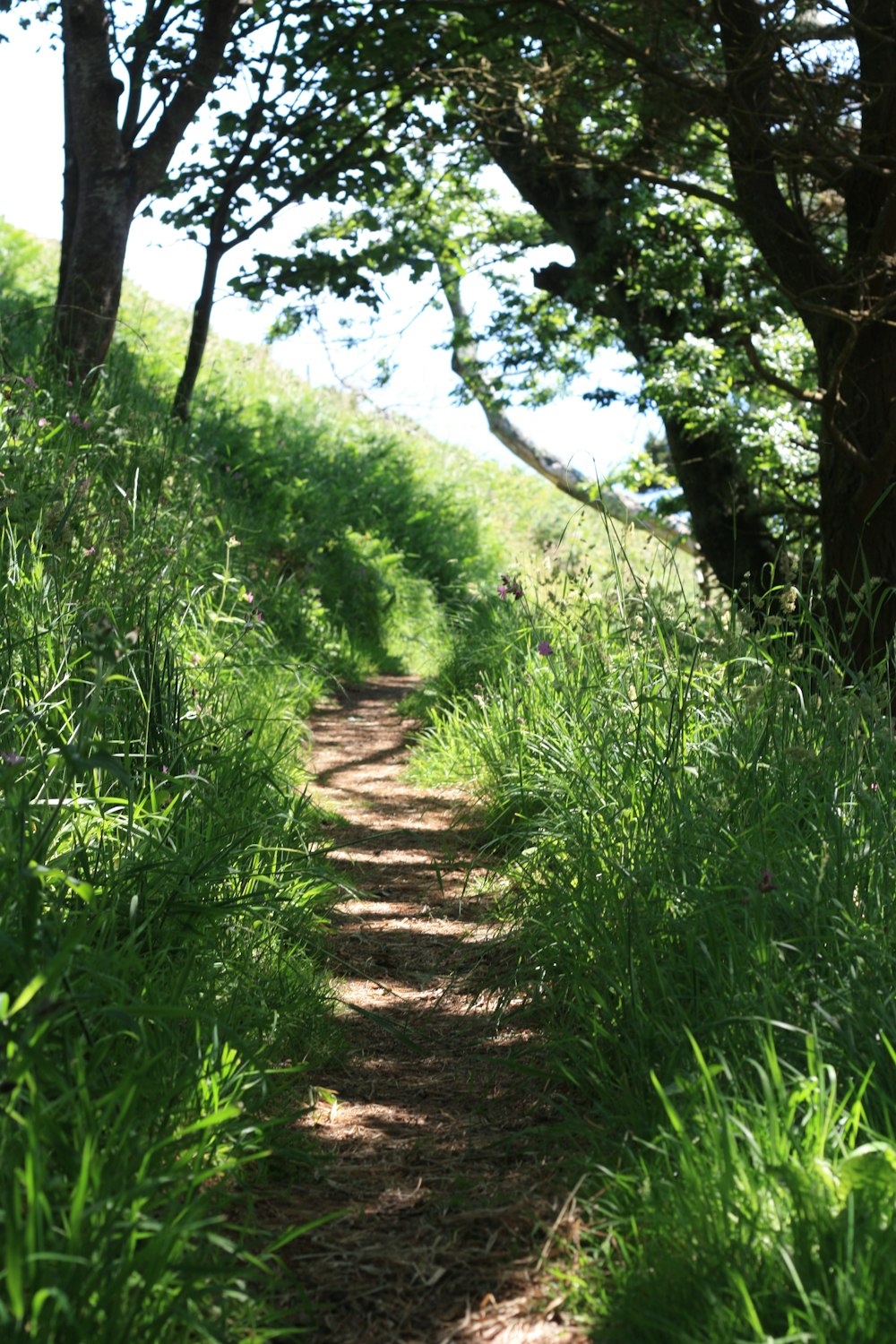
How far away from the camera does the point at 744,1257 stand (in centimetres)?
171

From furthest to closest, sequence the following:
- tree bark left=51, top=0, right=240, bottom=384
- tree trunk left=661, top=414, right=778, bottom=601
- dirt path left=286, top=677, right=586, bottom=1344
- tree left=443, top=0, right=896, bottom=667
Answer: tree trunk left=661, top=414, right=778, bottom=601, tree bark left=51, top=0, right=240, bottom=384, tree left=443, top=0, right=896, bottom=667, dirt path left=286, top=677, right=586, bottom=1344

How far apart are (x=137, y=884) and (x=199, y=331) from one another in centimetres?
722

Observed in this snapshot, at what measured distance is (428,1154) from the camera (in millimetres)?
2547

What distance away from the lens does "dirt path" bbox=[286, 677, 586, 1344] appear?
2.00 metres

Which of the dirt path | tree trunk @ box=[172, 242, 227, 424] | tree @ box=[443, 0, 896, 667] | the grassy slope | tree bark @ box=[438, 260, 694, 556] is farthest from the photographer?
tree bark @ box=[438, 260, 694, 556]

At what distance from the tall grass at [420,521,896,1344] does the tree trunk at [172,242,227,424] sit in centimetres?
536

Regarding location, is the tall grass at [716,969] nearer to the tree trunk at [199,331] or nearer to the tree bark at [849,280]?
the tree bark at [849,280]

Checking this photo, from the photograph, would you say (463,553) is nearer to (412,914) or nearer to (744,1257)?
(412,914)

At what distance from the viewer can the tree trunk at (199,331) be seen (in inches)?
354

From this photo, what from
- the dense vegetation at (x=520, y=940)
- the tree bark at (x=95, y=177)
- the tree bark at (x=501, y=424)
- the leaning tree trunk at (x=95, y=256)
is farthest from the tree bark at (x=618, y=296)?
the dense vegetation at (x=520, y=940)

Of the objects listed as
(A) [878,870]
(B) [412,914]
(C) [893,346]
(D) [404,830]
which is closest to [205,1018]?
(A) [878,870]

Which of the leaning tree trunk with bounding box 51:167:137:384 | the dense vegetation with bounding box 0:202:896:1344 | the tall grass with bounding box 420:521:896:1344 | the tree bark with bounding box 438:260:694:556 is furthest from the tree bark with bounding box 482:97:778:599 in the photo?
the tall grass with bounding box 420:521:896:1344

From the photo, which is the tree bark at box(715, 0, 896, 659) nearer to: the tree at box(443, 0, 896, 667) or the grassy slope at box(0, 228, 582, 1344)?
the tree at box(443, 0, 896, 667)

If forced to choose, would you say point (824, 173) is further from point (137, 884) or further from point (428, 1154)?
point (428, 1154)
